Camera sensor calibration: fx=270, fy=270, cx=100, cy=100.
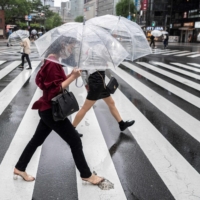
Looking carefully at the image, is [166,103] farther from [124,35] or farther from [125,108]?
[124,35]

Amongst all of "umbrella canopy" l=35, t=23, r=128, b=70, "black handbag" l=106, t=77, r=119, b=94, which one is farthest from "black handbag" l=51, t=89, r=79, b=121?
"black handbag" l=106, t=77, r=119, b=94

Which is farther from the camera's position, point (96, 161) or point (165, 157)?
point (165, 157)

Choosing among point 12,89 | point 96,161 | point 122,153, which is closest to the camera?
point 96,161

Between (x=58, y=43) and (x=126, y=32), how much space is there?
2.05m

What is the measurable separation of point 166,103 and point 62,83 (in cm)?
484

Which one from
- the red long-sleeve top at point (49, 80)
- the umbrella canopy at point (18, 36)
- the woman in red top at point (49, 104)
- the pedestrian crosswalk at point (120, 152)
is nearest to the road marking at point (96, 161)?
the pedestrian crosswalk at point (120, 152)

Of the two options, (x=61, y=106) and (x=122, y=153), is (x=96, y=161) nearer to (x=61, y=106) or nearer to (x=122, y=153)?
(x=122, y=153)

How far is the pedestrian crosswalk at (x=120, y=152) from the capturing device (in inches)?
126

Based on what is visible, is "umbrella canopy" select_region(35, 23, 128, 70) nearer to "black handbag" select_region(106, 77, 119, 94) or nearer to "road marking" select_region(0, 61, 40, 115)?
"black handbag" select_region(106, 77, 119, 94)

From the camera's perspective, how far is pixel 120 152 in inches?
167

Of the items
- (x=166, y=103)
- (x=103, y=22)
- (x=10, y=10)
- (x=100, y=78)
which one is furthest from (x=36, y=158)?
(x=10, y=10)

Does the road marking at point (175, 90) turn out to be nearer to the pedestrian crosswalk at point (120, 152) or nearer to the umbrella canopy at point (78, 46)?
the pedestrian crosswalk at point (120, 152)

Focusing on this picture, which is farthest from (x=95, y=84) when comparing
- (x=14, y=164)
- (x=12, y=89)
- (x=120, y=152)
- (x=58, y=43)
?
(x=12, y=89)

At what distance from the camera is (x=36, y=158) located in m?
3.98
